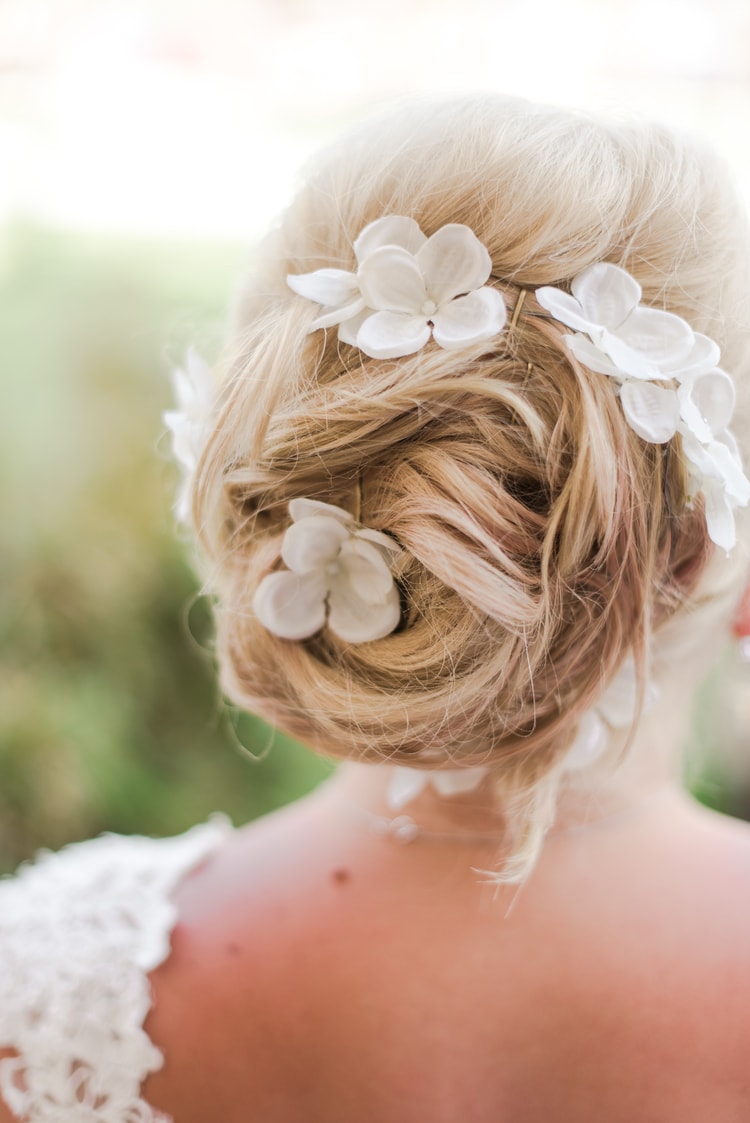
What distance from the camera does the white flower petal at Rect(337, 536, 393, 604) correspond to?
758mm

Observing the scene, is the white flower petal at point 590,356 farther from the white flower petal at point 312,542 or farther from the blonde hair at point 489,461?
the white flower petal at point 312,542

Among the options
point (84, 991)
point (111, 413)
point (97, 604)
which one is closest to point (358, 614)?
point (84, 991)

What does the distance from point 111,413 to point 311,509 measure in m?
1.84

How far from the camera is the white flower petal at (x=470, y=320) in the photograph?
2.36 ft

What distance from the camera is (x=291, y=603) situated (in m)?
0.80

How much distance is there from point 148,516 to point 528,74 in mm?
2797

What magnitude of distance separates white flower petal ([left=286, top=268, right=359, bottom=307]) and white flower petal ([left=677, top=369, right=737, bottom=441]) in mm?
286

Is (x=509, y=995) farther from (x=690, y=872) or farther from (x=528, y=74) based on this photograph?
(x=528, y=74)

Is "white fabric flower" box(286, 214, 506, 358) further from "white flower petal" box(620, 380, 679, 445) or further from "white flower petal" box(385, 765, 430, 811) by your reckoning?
"white flower petal" box(385, 765, 430, 811)

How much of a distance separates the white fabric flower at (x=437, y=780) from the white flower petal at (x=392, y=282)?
0.42 meters

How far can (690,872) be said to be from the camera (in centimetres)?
94

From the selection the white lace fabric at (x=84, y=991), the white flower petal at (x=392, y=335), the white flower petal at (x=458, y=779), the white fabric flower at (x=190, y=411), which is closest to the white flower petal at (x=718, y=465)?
the white flower petal at (x=392, y=335)

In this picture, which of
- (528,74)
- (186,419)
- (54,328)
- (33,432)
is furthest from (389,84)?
(186,419)

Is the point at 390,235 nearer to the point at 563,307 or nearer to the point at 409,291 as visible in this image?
the point at 409,291
